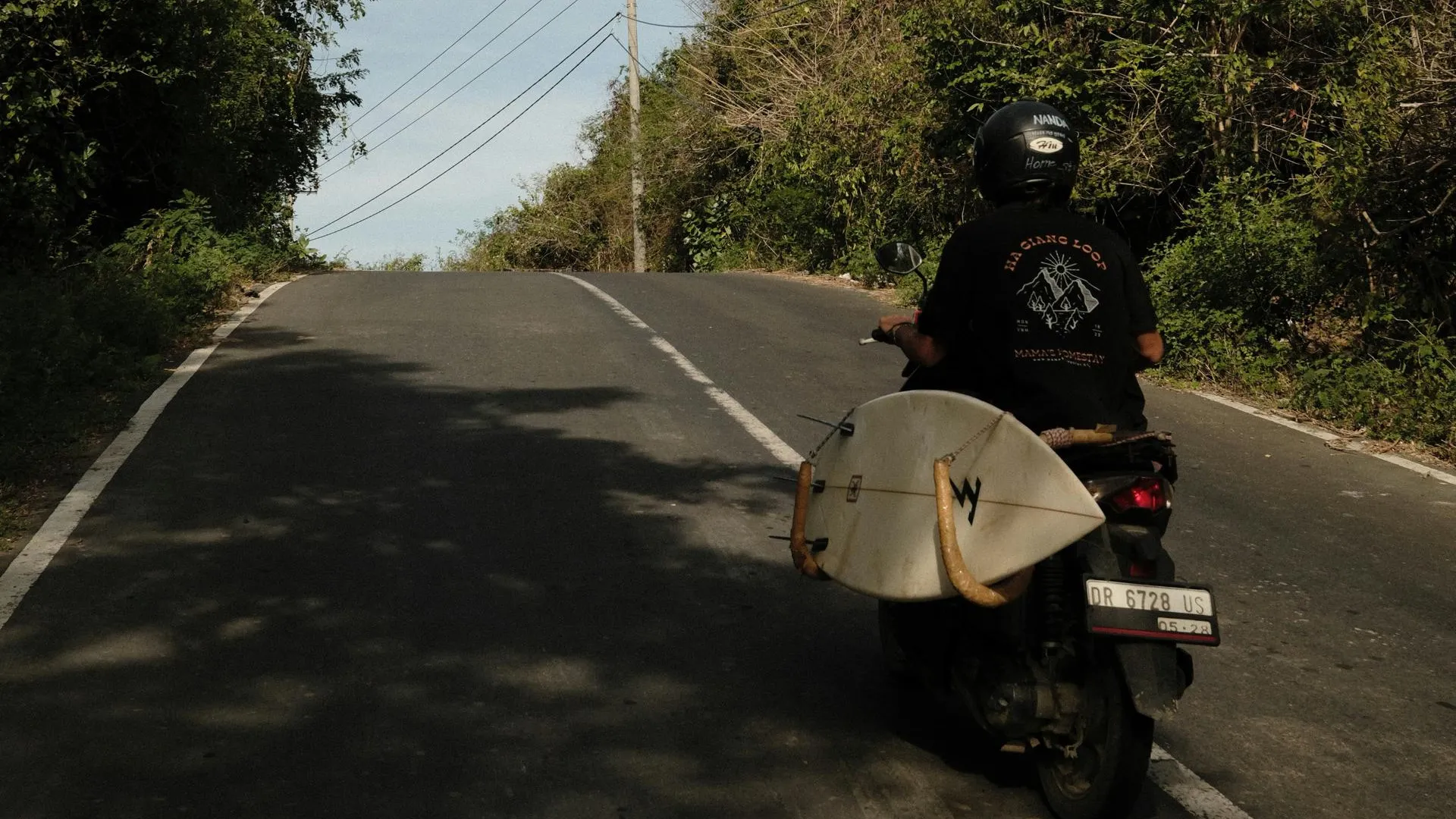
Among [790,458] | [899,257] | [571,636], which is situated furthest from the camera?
[790,458]

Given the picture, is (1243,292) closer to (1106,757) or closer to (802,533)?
(802,533)

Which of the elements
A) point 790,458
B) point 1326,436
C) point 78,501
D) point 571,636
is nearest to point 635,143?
point 1326,436

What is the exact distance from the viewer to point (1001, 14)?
17.3 m

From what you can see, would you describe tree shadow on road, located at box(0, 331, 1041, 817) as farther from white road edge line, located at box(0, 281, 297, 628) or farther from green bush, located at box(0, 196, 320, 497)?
green bush, located at box(0, 196, 320, 497)

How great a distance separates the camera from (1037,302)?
13.6ft

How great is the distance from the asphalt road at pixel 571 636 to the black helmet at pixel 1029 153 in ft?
5.73

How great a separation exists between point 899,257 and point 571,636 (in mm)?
1965

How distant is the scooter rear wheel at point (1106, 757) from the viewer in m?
3.76

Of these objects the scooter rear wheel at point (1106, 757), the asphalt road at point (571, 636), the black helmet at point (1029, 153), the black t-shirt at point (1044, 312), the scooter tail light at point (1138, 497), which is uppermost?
the black helmet at point (1029, 153)

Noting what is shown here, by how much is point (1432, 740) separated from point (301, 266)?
2254 cm

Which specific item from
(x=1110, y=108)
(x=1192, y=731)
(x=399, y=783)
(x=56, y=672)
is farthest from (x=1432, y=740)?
(x=1110, y=108)

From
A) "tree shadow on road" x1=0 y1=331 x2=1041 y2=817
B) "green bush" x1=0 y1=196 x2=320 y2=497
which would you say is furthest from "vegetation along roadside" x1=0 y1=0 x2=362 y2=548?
"tree shadow on road" x1=0 y1=331 x2=1041 y2=817

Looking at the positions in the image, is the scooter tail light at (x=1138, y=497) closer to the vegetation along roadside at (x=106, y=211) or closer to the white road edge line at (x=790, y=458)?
the white road edge line at (x=790, y=458)

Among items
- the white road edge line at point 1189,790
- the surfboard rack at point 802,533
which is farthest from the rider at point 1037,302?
the white road edge line at point 1189,790
